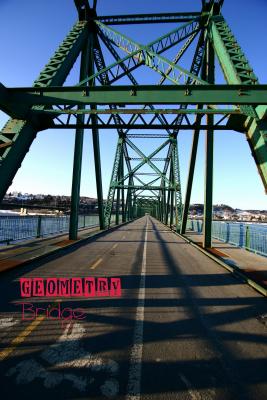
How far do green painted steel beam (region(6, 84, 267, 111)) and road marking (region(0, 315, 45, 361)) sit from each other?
271 inches

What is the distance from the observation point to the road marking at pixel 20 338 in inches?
138

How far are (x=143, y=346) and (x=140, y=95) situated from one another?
7.57 m

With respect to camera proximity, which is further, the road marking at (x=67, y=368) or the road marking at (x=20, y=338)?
the road marking at (x=20, y=338)

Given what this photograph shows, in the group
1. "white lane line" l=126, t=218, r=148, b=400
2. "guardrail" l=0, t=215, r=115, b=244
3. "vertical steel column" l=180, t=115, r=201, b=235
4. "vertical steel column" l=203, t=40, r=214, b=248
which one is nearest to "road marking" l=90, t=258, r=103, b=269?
"white lane line" l=126, t=218, r=148, b=400

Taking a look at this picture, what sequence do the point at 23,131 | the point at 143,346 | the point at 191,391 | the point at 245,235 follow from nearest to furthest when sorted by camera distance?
1. the point at 191,391
2. the point at 143,346
3. the point at 23,131
4. the point at 245,235

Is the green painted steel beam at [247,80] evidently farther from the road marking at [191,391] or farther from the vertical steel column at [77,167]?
the vertical steel column at [77,167]

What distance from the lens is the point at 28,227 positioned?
1589cm

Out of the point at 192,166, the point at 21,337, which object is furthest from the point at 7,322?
the point at 192,166

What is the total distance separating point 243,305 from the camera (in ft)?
18.6

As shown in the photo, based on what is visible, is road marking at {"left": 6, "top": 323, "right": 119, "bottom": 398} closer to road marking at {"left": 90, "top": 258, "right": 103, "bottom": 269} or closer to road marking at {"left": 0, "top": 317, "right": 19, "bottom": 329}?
road marking at {"left": 0, "top": 317, "right": 19, "bottom": 329}

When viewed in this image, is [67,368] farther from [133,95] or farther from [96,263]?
[133,95]

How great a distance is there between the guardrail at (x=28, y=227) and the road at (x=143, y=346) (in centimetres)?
715

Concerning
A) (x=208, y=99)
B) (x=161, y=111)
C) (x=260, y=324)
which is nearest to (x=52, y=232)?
(x=161, y=111)

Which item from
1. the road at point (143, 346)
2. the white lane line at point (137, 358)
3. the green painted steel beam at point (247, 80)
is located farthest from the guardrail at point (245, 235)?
the white lane line at point (137, 358)
